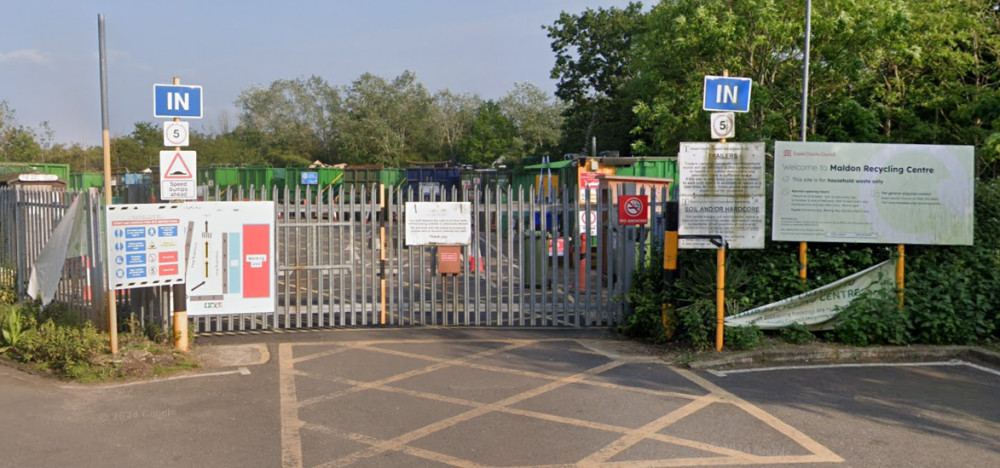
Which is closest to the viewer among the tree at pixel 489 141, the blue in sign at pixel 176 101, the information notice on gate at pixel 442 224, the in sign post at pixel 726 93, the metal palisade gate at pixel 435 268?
the blue in sign at pixel 176 101

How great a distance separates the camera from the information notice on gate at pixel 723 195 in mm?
9414

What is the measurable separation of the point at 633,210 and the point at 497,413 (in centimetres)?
478

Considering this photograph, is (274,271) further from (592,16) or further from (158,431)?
(592,16)

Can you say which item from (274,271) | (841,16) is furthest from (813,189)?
(841,16)

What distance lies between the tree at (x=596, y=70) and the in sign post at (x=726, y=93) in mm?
30582

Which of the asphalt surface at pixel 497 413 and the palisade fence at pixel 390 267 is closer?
the asphalt surface at pixel 497 413

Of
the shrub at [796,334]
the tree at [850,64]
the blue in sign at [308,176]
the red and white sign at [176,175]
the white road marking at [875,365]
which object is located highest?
the tree at [850,64]

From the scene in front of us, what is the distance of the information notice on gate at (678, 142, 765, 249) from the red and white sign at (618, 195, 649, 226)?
133 centimetres

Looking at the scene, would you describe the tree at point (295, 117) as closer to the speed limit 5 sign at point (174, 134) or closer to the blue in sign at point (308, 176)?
the blue in sign at point (308, 176)

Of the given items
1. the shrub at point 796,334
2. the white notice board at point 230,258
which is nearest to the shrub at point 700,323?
the shrub at point 796,334

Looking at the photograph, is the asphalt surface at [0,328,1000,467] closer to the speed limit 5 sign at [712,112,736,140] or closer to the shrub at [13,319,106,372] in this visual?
the shrub at [13,319,106,372]

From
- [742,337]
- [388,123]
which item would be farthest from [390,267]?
[388,123]

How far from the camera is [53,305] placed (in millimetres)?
10203

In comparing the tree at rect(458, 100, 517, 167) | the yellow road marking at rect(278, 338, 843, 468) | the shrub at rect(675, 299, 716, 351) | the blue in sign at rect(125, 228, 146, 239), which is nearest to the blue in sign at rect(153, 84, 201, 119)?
the blue in sign at rect(125, 228, 146, 239)
